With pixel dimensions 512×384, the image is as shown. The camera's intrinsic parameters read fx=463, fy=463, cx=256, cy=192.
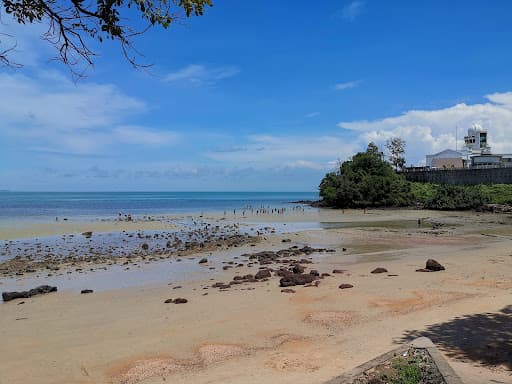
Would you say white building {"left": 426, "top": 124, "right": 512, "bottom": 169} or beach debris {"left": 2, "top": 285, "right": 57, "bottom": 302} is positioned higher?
white building {"left": 426, "top": 124, "right": 512, "bottom": 169}

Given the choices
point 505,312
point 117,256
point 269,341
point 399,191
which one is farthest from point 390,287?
point 399,191

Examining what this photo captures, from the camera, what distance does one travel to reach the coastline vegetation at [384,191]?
2147 inches

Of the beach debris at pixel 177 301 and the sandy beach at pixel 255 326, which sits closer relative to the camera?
the sandy beach at pixel 255 326

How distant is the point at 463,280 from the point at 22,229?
3170cm

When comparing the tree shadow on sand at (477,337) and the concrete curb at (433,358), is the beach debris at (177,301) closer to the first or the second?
the tree shadow on sand at (477,337)

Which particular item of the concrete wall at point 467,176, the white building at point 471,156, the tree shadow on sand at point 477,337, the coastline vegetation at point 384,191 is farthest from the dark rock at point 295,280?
the white building at point 471,156

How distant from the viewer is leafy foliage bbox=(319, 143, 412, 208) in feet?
208

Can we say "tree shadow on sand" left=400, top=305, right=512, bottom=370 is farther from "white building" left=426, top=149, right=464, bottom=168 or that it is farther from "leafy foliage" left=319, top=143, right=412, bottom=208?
"white building" left=426, top=149, right=464, bottom=168

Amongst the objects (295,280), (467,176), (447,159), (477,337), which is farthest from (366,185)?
(477,337)

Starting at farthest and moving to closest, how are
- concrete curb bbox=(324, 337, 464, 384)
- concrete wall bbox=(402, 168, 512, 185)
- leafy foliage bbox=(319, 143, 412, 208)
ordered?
leafy foliage bbox=(319, 143, 412, 208), concrete wall bbox=(402, 168, 512, 185), concrete curb bbox=(324, 337, 464, 384)

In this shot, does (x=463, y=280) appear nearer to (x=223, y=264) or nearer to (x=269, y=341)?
(x=269, y=341)

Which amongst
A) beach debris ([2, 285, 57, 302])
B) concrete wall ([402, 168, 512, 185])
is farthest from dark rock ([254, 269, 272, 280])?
concrete wall ([402, 168, 512, 185])

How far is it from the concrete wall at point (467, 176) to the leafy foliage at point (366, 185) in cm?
697

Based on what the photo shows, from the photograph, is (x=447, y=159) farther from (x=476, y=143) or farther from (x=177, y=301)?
A: (x=177, y=301)
